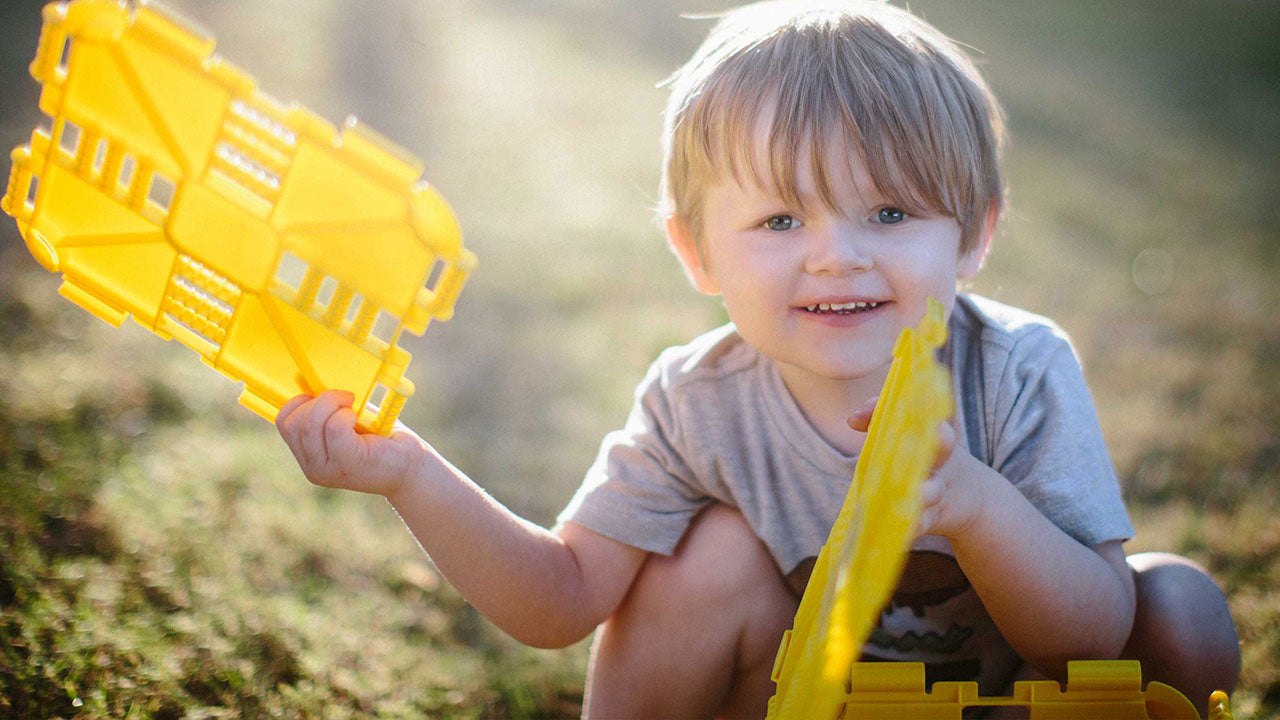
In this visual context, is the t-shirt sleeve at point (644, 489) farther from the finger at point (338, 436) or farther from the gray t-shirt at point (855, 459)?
the finger at point (338, 436)

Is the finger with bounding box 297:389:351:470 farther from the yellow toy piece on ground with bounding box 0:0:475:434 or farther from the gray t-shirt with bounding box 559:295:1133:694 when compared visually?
the gray t-shirt with bounding box 559:295:1133:694

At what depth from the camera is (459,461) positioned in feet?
7.23

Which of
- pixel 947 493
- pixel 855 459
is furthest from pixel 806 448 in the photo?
pixel 947 493

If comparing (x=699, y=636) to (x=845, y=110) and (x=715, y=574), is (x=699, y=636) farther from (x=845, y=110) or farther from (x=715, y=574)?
(x=845, y=110)

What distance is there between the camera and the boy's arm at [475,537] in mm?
1200

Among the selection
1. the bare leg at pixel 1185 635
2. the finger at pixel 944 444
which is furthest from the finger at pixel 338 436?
the bare leg at pixel 1185 635

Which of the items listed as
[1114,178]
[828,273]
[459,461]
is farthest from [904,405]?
[1114,178]

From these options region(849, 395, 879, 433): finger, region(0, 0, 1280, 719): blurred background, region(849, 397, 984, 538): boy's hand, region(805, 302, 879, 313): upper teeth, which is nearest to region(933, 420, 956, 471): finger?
region(849, 397, 984, 538): boy's hand

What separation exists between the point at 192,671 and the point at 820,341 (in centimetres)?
90

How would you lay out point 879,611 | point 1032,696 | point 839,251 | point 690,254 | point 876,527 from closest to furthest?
point 876,527 < point 879,611 < point 1032,696 < point 839,251 < point 690,254

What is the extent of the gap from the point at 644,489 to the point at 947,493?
514mm

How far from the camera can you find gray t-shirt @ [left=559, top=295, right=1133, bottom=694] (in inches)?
54.2

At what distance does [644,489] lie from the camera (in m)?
1.50

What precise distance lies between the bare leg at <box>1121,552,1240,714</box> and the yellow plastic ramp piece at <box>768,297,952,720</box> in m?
0.61
